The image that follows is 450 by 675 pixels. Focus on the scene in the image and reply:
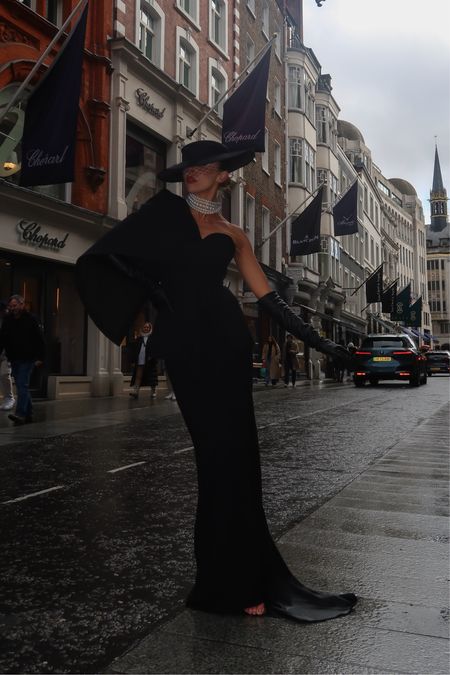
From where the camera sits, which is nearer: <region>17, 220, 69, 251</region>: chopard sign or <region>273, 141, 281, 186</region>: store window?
<region>17, 220, 69, 251</region>: chopard sign

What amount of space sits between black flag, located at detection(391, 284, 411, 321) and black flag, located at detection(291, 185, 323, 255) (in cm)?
2551

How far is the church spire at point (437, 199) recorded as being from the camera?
4975 inches

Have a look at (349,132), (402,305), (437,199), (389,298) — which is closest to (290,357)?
(389,298)

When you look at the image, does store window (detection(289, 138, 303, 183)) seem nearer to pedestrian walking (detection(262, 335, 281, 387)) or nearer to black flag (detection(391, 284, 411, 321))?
pedestrian walking (detection(262, 335, 281, 387))

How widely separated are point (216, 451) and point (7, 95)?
529 inches

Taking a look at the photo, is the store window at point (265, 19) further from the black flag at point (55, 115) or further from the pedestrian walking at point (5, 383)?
the pedestrian walking at point (5, 383)

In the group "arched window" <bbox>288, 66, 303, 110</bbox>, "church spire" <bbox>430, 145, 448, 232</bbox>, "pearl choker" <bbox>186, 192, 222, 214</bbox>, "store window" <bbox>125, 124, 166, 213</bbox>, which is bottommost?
"pearl choker" <bbox>186, 192, 222, 214</bbox>

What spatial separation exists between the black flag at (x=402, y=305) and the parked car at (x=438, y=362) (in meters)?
8.75

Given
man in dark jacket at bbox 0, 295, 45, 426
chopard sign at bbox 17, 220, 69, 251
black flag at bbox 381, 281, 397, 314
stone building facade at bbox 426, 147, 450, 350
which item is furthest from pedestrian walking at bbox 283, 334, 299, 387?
stone building facade at bbox 426, 147, 450, 350

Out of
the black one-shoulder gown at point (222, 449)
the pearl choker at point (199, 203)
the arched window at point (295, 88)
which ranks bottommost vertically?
the black one-shoulder gown at point (222, 449)

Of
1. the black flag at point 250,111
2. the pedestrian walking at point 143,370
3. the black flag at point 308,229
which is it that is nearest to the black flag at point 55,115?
the pedestrian walking at point 143,370

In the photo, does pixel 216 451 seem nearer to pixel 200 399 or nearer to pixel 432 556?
pixel 200 399

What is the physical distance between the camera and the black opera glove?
2.56m

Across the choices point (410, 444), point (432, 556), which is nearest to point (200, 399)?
point (432, 556)
